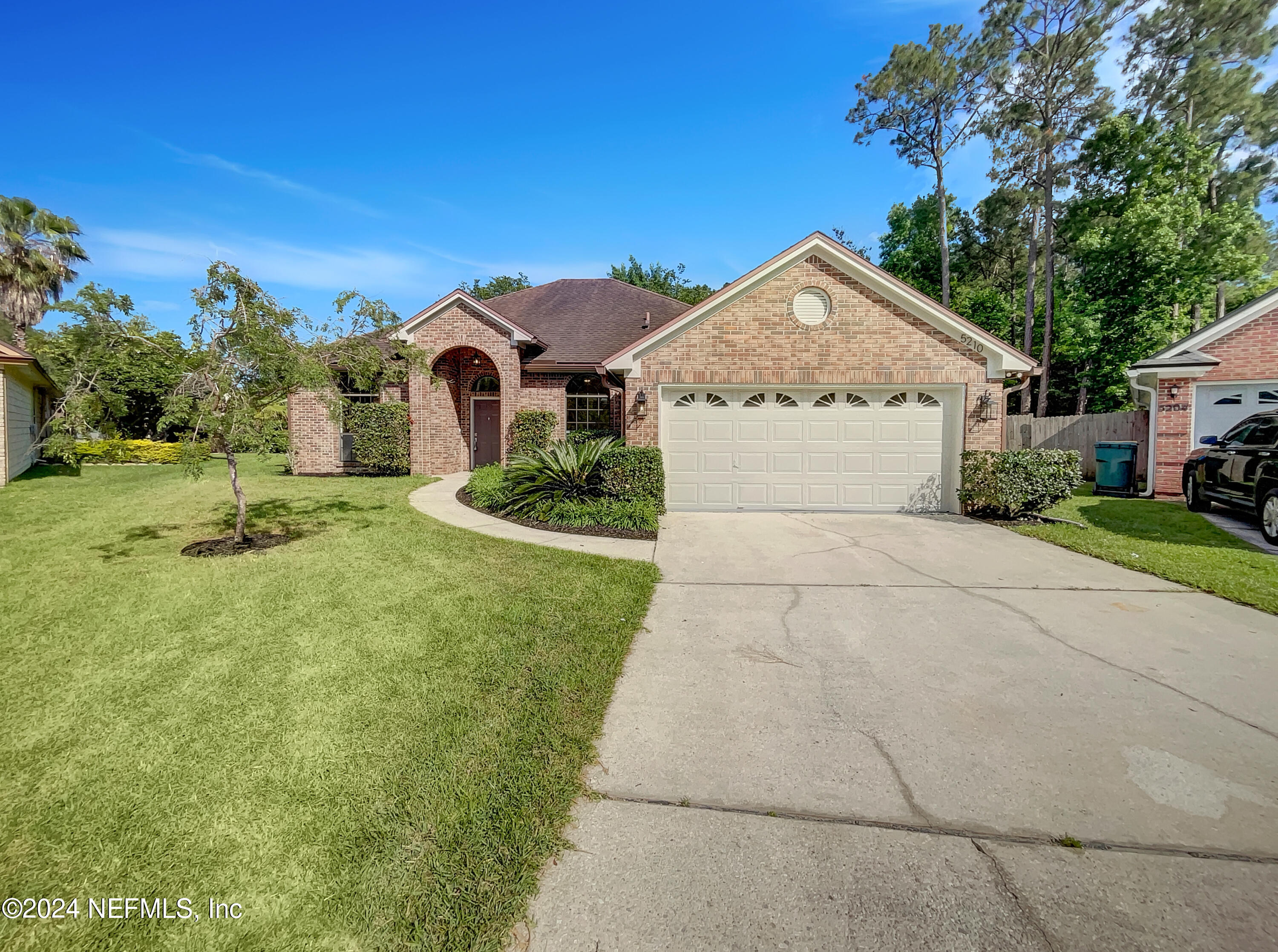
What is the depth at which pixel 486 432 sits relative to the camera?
17.0 meters

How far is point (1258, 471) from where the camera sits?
8.40 metres

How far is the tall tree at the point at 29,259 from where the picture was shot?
73.3 ft

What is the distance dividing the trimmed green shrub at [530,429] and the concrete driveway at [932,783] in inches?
419

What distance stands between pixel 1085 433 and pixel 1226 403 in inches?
166

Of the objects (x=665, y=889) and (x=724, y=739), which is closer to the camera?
(x=665, y=889)

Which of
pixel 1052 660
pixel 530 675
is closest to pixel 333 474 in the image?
pixel 530 675

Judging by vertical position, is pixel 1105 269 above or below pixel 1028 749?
above

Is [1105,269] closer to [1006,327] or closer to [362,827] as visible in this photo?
[1006,327]

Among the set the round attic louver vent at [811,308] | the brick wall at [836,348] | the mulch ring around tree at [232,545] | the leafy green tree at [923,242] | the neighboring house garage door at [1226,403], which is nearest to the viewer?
the mulch ring around tree at [232,545]

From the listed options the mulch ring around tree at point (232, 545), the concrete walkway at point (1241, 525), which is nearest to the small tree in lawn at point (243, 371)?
Answer: the mulch ring around tree at point (232, 545)

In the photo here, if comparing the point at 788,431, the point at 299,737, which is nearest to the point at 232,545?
the point at 299,737

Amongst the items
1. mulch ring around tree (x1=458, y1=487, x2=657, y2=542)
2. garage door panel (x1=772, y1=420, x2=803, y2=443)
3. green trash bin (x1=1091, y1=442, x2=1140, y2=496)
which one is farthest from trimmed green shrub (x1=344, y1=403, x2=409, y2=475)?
green trash bin (x1=1091, y1=442, x2=1140, y2=496)

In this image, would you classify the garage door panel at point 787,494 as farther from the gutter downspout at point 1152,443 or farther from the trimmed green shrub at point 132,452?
the trimmed green shrub at point 132,452

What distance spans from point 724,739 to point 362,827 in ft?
6.17
